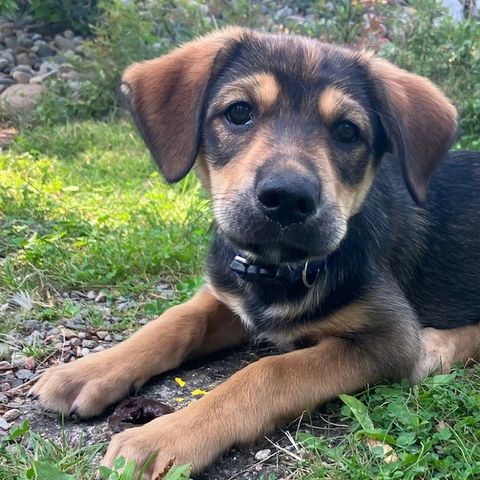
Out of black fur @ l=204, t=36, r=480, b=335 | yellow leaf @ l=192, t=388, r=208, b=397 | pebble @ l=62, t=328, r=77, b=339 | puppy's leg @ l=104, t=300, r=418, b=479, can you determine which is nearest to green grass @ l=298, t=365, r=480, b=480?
puppy's leg @ l=104, t=300, r=418, b=479

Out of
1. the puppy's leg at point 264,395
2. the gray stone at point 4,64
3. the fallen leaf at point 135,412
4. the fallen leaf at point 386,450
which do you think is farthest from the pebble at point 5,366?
the gray stone at point 4,64

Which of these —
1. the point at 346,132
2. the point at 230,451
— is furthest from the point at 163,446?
the point at 346,132

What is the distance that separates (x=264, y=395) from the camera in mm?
2881

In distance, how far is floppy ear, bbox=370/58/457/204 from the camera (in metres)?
3.30

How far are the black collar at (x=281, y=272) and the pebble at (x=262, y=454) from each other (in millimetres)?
778

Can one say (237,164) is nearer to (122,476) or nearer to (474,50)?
(122,476)

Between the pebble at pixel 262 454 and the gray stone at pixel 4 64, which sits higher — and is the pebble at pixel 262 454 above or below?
above

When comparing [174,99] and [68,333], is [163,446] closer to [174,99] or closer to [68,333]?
[68,333]

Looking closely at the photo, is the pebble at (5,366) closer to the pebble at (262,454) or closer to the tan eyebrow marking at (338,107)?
the pebble at (262,454)

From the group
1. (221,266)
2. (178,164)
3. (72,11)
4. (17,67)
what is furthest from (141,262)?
(72,11)

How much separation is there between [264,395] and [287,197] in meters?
0.76

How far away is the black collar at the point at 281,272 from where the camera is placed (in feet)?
10.8

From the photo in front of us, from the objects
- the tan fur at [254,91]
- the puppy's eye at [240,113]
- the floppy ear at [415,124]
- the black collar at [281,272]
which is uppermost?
the tan fur at [254,91]

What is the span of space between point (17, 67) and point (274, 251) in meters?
8.84
